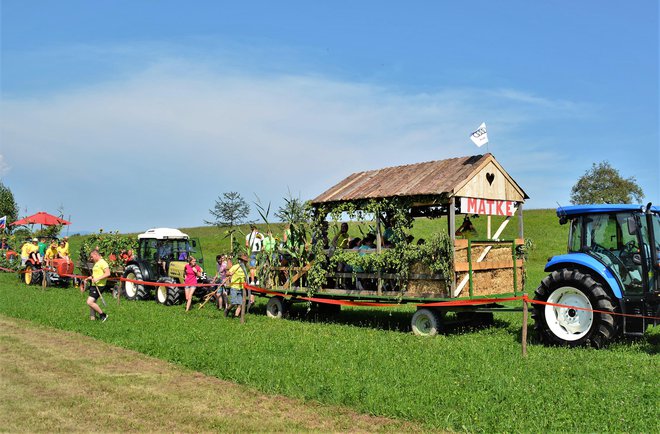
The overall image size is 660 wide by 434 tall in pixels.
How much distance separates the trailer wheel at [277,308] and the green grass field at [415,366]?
0.67 metres

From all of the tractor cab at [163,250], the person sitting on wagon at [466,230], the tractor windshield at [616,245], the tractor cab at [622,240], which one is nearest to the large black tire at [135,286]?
the tractor cab at [163,250]

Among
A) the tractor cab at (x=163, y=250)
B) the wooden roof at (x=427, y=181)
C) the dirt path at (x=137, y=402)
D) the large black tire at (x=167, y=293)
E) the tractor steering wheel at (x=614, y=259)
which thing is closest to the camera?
the dirt path at (x=137, y=402)

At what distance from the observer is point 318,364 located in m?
8.84

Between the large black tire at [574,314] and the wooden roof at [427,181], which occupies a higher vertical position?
the wooden roof at [427,181]

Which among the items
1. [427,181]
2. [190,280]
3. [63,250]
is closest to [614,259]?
[427,181]

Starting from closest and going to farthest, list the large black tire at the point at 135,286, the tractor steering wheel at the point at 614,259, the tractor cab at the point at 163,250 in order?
the tractor steering wheel at the point at 614,259 → the large black tire at the point at 135,286 → the tractor cab at the point at 163,250

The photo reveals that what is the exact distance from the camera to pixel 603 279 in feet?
33.9

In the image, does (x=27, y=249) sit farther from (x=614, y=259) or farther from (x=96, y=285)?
(x=614, y=259)

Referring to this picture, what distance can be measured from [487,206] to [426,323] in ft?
8.96

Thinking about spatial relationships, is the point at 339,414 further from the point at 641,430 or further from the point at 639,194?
the point at 639,194

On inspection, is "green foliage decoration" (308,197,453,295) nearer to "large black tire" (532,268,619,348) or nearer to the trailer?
the trailer

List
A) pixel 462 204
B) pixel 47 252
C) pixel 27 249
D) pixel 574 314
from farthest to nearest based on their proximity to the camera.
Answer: pixel 27 249 < pixel 47 252 < pixel 462 204 < pixel 574 314

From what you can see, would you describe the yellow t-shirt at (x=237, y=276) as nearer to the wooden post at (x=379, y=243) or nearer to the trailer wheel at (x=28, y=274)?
the wooden post at (x=379, y=243)

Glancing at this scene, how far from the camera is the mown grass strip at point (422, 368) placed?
6.55m
